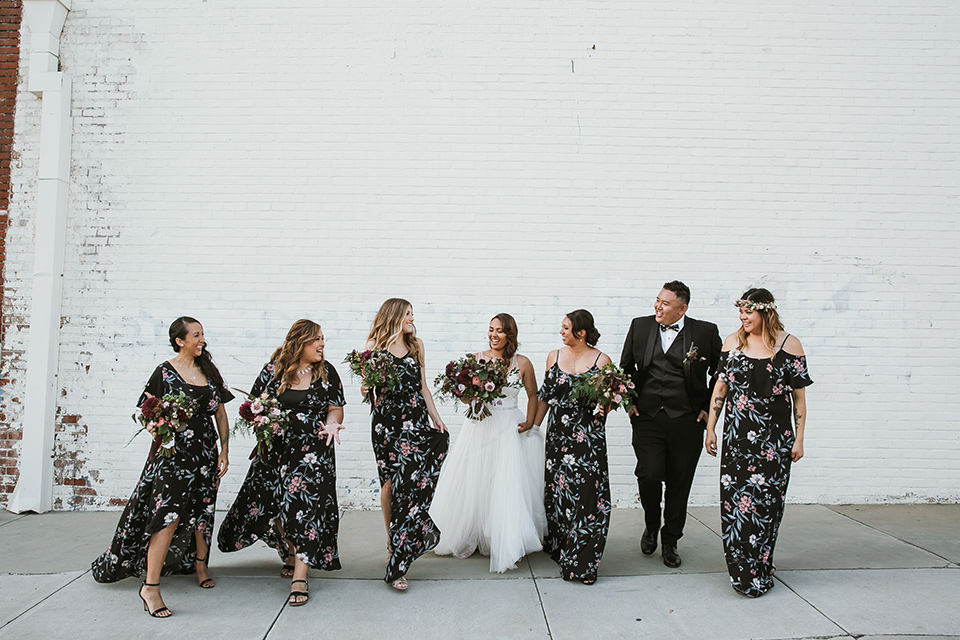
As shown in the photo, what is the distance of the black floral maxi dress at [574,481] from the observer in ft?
15.3

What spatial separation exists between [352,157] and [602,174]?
262 centimetres

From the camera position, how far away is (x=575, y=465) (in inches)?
192

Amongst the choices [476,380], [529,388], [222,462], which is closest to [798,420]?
Answer: [529,388]

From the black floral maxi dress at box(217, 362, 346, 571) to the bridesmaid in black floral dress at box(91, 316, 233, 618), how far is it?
26cm

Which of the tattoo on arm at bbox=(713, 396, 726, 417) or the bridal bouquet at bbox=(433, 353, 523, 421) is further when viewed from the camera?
the bridal bouquet at bbox=(433, 353, 523, 421)

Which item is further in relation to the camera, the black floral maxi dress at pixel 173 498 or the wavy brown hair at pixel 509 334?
the wavy brown hair at pixel 509 334

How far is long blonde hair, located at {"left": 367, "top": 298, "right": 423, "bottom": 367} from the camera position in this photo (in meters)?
4.92

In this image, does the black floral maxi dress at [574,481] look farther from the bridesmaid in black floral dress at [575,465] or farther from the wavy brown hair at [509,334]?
the wavy brown hair at [509,334]

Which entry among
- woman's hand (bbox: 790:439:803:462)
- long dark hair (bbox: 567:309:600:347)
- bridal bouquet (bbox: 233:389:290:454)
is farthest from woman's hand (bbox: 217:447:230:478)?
woman's hand (bbox: 790:439:803:462)

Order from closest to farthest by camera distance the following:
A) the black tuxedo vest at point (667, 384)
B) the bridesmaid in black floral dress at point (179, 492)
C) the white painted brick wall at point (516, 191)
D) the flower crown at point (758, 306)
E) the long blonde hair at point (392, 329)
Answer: the bridesmaid in black floral dress at point (179, 492) < the flower crown at point (758, 306) < the long blonde hair at point (392, 329) < the black tuxedo vest at point (667, 384) < the white painted brick wall at point (516, 191)

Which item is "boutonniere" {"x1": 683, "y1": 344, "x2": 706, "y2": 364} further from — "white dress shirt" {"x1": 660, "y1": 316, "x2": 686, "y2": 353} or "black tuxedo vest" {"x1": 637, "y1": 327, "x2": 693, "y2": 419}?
"white dress shirt" {"x1": 660, "y1": 316, "x2": 686, "y2": 353}

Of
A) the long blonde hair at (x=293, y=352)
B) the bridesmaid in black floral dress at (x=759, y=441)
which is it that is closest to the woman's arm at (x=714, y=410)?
the bridesmaid in black floral dress at (x=759, y=441)

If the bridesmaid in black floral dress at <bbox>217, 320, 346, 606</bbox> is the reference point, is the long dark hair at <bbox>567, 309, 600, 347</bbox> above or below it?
above

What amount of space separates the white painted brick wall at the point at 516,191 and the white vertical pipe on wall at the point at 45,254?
5.9 inches
